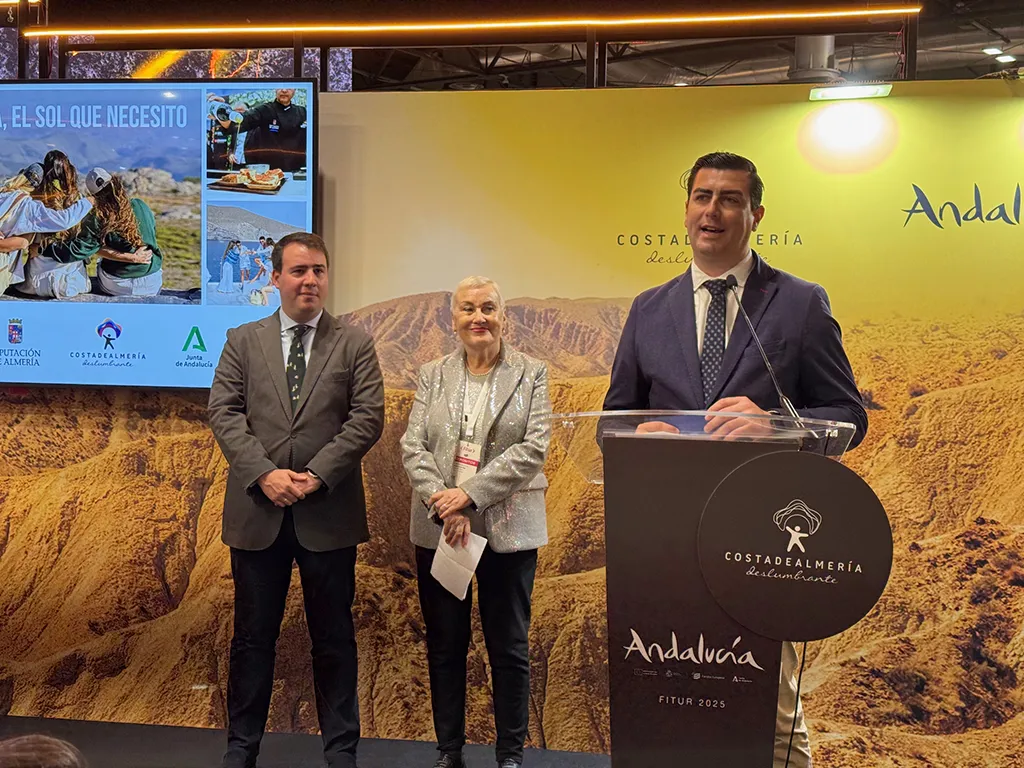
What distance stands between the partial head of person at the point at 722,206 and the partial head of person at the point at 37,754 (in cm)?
164

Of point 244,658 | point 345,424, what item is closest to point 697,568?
point 345,424

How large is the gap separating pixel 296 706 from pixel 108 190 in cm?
214

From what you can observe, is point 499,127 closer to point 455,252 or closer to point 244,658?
point 455,252

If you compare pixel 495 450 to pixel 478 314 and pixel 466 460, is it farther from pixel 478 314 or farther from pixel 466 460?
pixel 478 314

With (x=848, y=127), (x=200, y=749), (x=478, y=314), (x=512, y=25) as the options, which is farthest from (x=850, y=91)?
(x=200, y=749)

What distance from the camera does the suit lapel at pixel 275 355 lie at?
322cm

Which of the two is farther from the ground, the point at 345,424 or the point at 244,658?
the point at 345,424

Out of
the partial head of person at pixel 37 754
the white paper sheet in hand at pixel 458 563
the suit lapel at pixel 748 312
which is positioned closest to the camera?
the partial head of person at pixel 37 754

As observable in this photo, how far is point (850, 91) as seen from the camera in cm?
357

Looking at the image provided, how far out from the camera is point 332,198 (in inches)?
151

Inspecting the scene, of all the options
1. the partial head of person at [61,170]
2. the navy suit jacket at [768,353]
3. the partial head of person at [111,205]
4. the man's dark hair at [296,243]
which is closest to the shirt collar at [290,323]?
the man's dark hair at [296,243]

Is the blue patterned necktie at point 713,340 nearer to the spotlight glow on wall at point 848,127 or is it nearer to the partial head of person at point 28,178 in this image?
the spotlight glow on wall at point 848,127

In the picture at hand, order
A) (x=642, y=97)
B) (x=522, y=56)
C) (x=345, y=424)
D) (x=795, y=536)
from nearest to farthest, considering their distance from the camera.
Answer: (x=795, y=536) → (x=345, y=424) → (x=642, y=97) → (x=522, y=56)

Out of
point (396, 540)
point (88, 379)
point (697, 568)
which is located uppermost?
point (88, 379)
